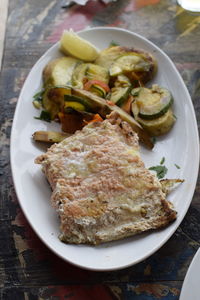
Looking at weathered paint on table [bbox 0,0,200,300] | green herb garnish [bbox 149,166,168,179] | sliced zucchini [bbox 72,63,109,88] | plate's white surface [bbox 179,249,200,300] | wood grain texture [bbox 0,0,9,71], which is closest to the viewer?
plate's white surface [bbox 179,249,200,300]

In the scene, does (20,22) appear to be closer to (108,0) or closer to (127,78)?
(108,0)

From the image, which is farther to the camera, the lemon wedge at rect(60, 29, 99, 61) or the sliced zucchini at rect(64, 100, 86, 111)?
the lemon wedge at rect(60, 29, 99, 61)

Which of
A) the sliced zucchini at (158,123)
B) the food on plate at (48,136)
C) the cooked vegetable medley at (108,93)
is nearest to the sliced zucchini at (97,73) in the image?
the cooked vegetable medley at (108,93)

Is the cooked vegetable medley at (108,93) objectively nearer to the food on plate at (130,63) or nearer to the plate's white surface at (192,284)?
the food on plate at (130,63)

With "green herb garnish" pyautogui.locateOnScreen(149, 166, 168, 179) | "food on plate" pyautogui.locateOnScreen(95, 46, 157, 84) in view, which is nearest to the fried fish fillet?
"green herb garnish" pyautogui.locateOnScreen(149, 166, 168, 179)

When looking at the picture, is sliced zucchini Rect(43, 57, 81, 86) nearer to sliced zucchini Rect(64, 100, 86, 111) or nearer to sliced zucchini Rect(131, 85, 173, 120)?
sliced zucchini Rect(64, 100, 86, 111)

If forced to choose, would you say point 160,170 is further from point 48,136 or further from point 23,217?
point 23,217

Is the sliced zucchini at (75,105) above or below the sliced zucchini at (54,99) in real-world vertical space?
above
